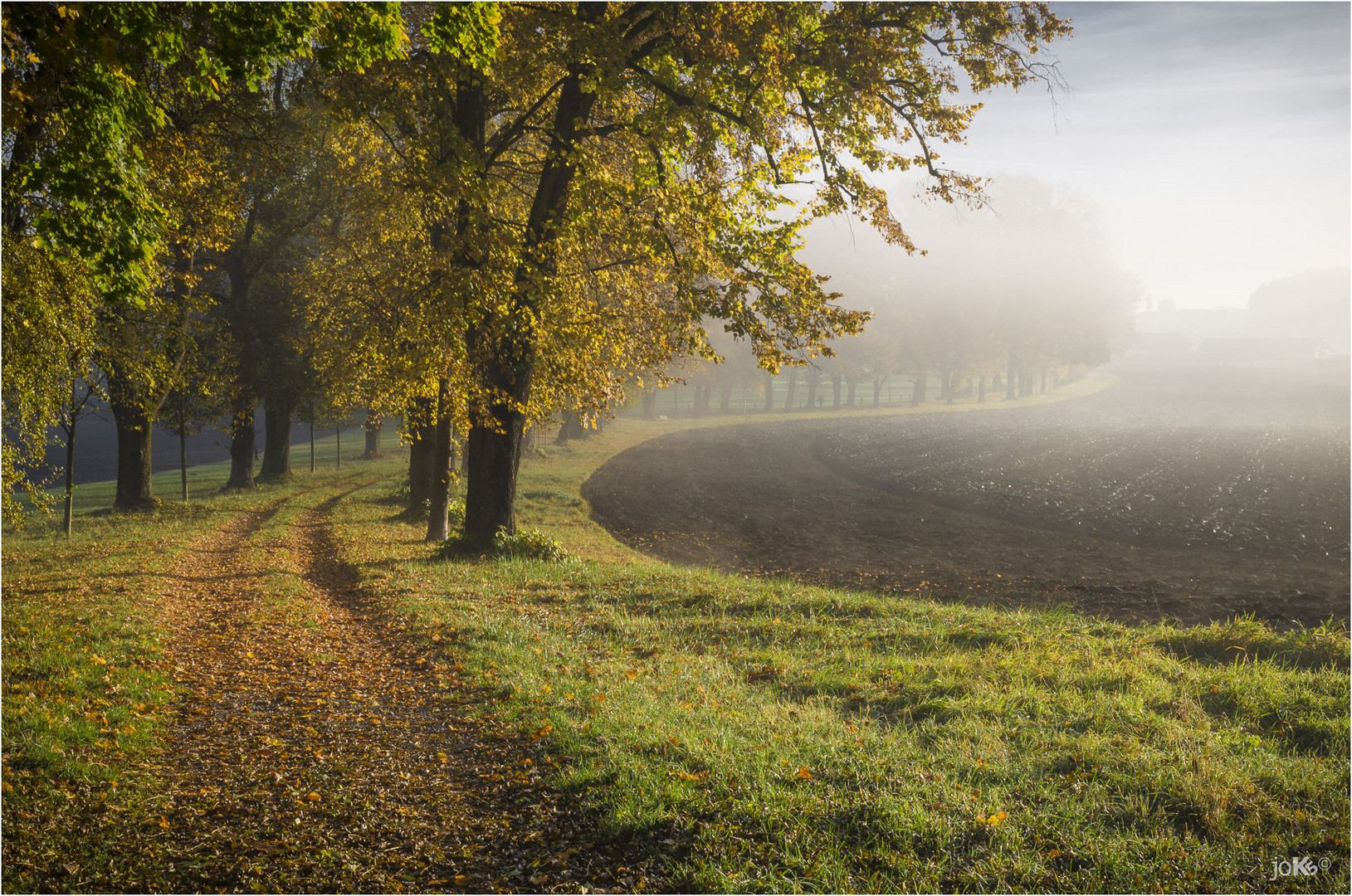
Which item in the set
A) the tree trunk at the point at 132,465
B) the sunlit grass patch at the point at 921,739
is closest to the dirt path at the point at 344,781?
the sunlit grass patch at the point at 921,739

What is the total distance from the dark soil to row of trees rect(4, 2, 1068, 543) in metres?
8.50

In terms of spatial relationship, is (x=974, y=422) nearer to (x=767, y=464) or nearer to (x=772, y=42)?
(x=767, y=464)

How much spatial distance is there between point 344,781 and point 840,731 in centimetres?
454

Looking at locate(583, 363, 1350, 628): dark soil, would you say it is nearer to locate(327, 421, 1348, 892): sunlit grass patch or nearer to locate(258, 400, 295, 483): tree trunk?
locate(327, 421, 1348, 892): sunlit grass patch

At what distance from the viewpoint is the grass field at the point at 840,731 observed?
4988mm

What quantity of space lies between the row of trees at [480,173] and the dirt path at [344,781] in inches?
176

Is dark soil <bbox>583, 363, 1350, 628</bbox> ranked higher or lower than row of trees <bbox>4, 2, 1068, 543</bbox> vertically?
lower

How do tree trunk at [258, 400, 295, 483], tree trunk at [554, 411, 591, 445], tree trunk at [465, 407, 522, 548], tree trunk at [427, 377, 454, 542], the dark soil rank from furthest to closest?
1. tree trunk at [554, 411, 591, 445]
2. tree trunk at [258, 400, 295, 483]
3. tree trunk at [427, 377, 454, 542]
4. the dark soil
5. tree trunk at [465, 407, 522, 548]

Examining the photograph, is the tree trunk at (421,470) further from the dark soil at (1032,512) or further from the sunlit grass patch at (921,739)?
the sunlit grass patch at (921,739)

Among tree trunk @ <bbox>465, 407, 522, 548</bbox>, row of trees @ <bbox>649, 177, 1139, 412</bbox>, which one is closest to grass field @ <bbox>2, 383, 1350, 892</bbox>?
tree trunk @ <bbox>465, 407, 522, 548</bbox>

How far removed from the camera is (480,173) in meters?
13.7

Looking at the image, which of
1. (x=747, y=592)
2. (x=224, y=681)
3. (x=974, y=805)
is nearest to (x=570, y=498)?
(x=747, y=592)

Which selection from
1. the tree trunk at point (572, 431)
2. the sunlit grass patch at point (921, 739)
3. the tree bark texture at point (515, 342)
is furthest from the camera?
the tree trunk at point (572, 431)

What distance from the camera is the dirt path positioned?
5.05m
